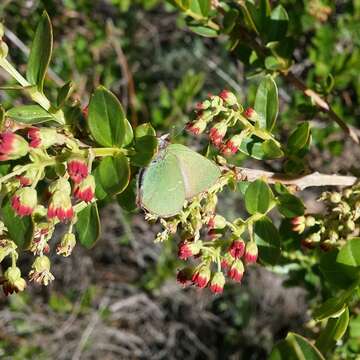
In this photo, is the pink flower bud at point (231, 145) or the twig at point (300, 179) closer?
the pink flower bud at point (231, 145)

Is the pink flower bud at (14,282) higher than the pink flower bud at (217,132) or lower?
lower

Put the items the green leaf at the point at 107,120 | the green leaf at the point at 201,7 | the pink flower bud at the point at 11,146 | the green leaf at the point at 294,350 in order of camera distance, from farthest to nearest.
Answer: the green leaf at the point at 201,7 → the green leaf at the point at 107,120 → the pink flower bud at the point at 11,146 → the green leaf at the point at 294,350

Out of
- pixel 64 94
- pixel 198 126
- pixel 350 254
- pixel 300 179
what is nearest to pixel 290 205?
pixel 300 179

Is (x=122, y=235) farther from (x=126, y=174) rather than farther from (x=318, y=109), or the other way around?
(x=126, y=174)

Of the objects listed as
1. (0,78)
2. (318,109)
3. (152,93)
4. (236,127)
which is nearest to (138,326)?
(152,93)

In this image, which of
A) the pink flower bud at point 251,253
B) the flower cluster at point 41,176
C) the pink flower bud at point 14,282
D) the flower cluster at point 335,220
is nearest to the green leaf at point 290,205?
the flower cluster at point 335,220

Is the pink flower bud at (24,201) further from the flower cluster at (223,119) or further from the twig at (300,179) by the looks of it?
the twig at (300,179)
